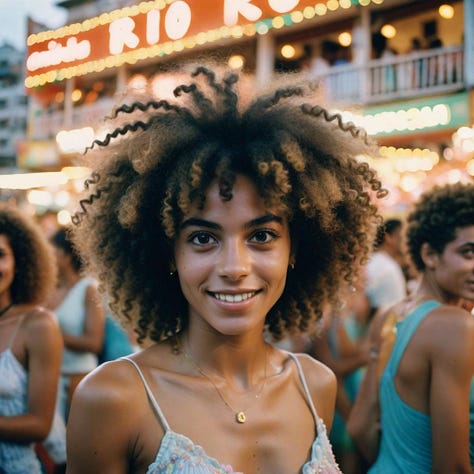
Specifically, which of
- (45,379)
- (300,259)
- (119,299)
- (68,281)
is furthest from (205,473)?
(68,281)

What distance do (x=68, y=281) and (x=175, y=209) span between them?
295cm

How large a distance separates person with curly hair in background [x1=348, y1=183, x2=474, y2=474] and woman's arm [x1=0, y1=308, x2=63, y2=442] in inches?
57.5

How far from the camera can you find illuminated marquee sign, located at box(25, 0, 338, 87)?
38.2 feet

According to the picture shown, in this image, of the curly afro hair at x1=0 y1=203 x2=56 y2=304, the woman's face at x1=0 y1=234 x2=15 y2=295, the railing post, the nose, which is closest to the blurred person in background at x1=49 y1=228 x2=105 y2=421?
the curly afro hair at x1=0 y1=203 x2=56 y2=304

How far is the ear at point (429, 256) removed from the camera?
2637 mm

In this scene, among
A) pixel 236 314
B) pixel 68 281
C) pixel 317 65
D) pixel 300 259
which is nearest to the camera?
pixel 236 314

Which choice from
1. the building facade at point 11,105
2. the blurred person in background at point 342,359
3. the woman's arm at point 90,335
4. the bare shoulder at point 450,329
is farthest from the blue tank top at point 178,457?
the building facade at point 11,105

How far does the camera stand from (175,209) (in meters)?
1.67

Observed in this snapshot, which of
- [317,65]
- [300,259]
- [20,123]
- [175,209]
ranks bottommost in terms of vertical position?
[300,259]

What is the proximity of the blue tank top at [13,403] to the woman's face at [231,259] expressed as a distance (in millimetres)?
1302

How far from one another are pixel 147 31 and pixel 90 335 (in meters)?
10.7

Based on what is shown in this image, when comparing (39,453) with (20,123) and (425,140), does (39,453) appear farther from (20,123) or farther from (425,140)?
(20,123)

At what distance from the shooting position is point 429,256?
2670 mm

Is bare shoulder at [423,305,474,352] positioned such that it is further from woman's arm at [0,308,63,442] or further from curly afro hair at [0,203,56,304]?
curly afro hair at [0,203,56,304]
